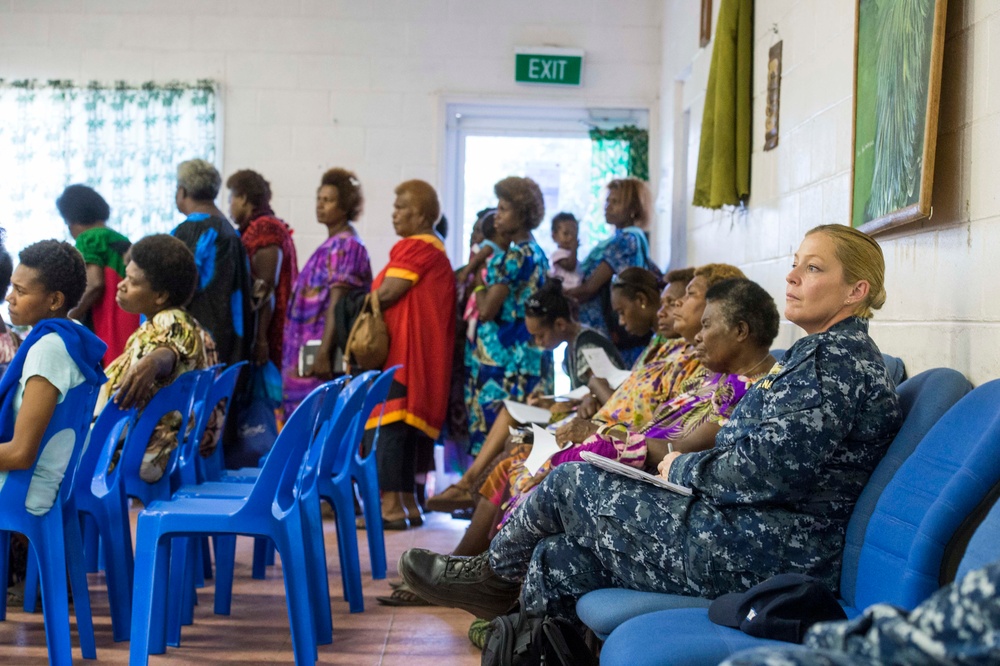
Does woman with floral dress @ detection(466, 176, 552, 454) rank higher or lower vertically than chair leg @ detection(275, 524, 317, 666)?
higher

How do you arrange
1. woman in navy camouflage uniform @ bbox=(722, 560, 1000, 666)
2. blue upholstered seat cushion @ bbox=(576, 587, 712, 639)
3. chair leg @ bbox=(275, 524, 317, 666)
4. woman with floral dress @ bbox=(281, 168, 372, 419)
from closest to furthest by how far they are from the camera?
1. woman in navy camouflage uniform @ bbox=(722, 560, 1000, 666)
2. blue upholstered seat cushion @ bbox=(576, 587, 712, 639)
3. chair leg @ bbox=(275, 524, 317, 666)
4. woman with floral dress @ bbox=(281, 168, 372, 419)

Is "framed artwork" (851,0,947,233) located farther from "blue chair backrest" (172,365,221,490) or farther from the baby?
the baby

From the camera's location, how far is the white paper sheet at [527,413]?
379 centimetres

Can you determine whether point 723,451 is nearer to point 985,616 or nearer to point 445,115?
point 985,616

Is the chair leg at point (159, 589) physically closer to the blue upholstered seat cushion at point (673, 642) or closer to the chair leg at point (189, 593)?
the chair leg at point (189, 593)

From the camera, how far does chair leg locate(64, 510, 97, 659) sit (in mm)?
2691

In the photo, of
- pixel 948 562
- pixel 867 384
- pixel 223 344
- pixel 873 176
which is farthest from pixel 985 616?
pixel 223 344

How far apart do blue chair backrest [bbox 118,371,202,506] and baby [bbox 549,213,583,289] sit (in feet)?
8.18

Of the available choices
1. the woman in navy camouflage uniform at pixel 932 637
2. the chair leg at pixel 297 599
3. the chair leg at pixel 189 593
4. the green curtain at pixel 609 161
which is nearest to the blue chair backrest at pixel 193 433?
the chair leg at pixel 189 593

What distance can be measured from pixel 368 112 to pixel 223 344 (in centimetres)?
203

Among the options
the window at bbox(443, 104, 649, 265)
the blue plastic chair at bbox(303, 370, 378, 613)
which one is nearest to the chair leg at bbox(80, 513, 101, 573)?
the blue plastic chair at bbox(303, 370, 378, 613)

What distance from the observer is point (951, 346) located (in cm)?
229

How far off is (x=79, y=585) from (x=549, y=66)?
4.28 m

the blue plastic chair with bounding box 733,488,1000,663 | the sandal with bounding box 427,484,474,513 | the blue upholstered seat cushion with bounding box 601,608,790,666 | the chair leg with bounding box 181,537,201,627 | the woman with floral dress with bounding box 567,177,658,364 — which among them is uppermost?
the woman with floral dress with bounding box 567,177,658,364
